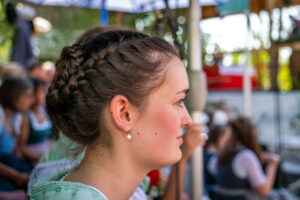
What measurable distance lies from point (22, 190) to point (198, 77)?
4.95ft

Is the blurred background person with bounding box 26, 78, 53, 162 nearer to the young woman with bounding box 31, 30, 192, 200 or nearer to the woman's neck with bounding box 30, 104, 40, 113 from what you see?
the woman's neck with bounding box 30, 104, 40, 113

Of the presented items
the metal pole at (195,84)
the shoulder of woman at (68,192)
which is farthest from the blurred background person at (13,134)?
the shoulder of woman at (68,192)

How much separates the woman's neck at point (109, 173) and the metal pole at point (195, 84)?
1.64 ft

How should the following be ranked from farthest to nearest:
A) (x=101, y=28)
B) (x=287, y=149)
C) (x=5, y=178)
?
1. (x=287, y=149)
2. (x=5, y=178)
3. (x=101, y=28)

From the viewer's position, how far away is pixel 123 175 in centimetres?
84

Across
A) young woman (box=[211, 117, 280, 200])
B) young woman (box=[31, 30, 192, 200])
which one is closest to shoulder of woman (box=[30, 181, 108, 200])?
young woman (box=[31, 30, 192, 200])

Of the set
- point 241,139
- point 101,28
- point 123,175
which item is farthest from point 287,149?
point 123,175

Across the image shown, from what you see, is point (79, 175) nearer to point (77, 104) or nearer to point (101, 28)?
point (77, 104)

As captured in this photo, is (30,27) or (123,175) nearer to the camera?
(123,175)

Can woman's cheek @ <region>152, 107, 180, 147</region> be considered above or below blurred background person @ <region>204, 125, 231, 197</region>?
above

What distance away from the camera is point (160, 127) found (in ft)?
2.65

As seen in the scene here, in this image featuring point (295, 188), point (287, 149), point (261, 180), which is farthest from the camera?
point (287, 149)

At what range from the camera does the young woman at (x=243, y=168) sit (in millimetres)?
2523

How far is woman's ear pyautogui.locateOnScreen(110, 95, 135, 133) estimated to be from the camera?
0.79 metres
